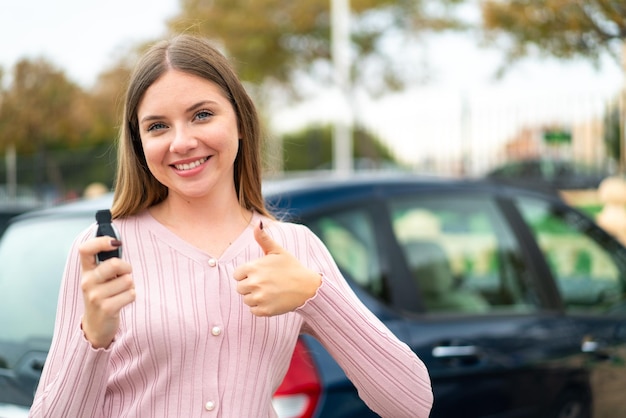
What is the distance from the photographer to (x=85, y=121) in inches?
1052

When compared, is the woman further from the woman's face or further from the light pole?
the light pole

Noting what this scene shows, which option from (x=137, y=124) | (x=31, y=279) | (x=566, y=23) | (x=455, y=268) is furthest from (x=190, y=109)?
(x=566, y=23)

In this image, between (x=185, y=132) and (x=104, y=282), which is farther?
(x=185, y=132)

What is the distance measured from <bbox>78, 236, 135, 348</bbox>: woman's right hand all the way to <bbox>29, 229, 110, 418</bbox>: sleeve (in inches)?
3.9

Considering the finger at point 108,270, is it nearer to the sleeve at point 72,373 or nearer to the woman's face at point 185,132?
the sleeve at point 72,373

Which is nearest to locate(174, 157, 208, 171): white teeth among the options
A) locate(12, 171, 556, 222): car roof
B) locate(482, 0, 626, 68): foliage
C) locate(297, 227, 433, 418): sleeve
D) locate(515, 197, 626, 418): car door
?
locate(297, 227, 433, 418): sleeve

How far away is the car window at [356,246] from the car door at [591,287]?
94cm

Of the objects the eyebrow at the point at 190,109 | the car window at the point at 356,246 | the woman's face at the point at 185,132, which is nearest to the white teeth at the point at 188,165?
the woman's face at the point at 185,132

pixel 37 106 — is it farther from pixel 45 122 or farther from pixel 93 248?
pixel 93 248

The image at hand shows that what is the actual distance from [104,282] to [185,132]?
42 cm

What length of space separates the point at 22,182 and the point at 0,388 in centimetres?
2654

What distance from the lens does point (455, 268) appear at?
4418 millimetres

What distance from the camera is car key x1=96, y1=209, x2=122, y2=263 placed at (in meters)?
1.45

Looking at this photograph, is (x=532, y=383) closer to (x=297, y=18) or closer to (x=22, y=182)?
(x=297, y=18)
